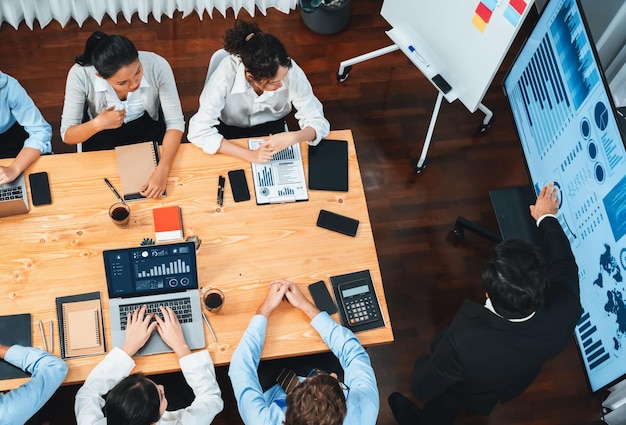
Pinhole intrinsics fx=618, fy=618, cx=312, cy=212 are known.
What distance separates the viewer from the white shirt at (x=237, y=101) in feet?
8.60

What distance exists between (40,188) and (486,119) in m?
2.51

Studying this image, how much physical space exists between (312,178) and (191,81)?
159 centimetres

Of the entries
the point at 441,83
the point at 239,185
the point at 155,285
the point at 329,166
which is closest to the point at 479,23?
the point at 441,83

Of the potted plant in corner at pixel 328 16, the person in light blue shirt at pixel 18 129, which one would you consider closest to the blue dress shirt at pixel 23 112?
the person in light blue shirt at pixel 18 129

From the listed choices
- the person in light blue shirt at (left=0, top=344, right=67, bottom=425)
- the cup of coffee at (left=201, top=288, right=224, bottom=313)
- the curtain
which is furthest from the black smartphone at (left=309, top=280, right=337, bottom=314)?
the curtain

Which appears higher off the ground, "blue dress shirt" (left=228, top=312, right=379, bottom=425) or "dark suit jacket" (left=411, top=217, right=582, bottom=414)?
"dark suit jacket" (left=411, top=217, right=582, bottom=414)

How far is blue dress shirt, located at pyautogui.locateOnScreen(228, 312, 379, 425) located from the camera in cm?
219

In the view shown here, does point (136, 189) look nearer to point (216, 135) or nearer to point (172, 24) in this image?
point (216, 135)

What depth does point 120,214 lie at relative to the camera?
95.0 inches

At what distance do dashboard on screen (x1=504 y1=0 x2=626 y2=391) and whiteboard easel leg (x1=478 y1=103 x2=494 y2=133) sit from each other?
2.85 feet

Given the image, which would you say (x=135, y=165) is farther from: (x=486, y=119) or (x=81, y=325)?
(x=486, y=119)

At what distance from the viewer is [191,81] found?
3.82 m

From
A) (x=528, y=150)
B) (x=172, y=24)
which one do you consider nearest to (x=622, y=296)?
(x=528, y=150)

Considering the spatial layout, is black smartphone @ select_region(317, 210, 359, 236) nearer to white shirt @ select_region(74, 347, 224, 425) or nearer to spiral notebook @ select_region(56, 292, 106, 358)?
white shirt @ select_region(74, 347, 224, 425)
